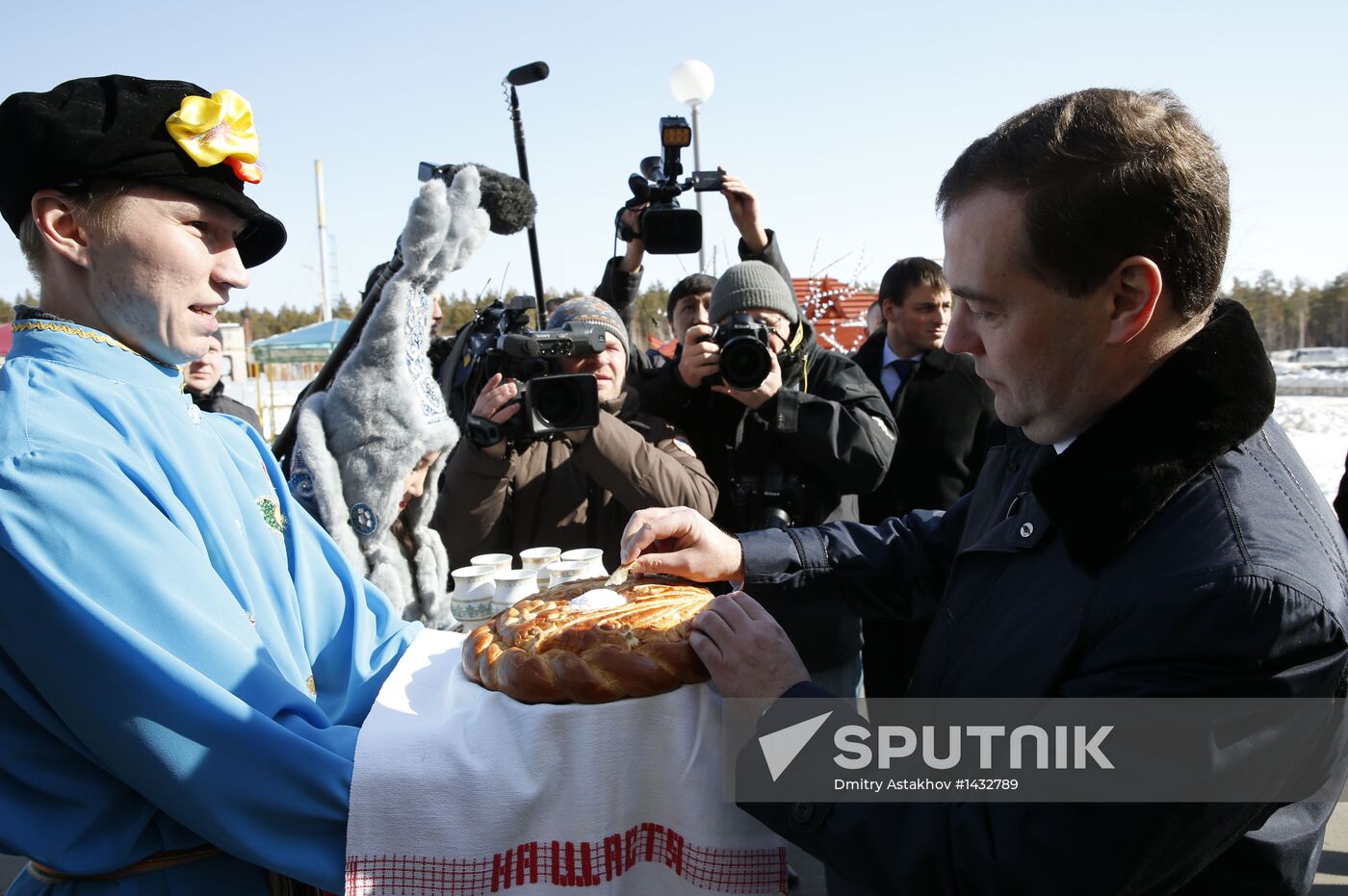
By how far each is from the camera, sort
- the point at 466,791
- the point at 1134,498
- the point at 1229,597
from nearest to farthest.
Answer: the point at 1229,597 → the point at 1134,498 → the point at 466,791

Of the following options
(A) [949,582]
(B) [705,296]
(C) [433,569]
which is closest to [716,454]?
(B) [705,296]

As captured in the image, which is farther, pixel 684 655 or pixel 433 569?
pixel 433 569

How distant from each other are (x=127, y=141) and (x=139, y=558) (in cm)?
73

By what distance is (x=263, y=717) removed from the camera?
1284 millimetres

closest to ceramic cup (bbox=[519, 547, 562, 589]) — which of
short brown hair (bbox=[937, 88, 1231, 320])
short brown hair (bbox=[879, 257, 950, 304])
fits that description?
short brown hair (bbox=[937, 88, 1231, 320])

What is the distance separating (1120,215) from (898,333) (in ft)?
11.2

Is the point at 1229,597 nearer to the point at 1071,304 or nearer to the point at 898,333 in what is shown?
the point at 1071,304

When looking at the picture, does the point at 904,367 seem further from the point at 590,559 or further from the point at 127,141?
the point at 127,141

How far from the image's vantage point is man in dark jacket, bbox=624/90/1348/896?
3.65 feet

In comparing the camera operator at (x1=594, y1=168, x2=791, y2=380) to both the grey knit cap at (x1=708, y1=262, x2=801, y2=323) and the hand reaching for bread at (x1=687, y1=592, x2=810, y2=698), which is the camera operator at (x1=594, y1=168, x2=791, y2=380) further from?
the hand reaching for bread at (x1=687, y1=592, x2=810, y2=698)

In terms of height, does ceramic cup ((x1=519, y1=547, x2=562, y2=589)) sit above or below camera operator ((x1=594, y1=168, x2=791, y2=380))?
below

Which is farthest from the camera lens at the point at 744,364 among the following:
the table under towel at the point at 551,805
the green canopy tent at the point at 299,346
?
the green canopy tent at the point at 299,346

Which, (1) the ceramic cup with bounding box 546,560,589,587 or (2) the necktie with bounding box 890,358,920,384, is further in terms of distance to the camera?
(2) the necktie with bounding box 890,358,920,384

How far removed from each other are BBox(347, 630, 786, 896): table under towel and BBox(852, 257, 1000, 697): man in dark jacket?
2760mm
